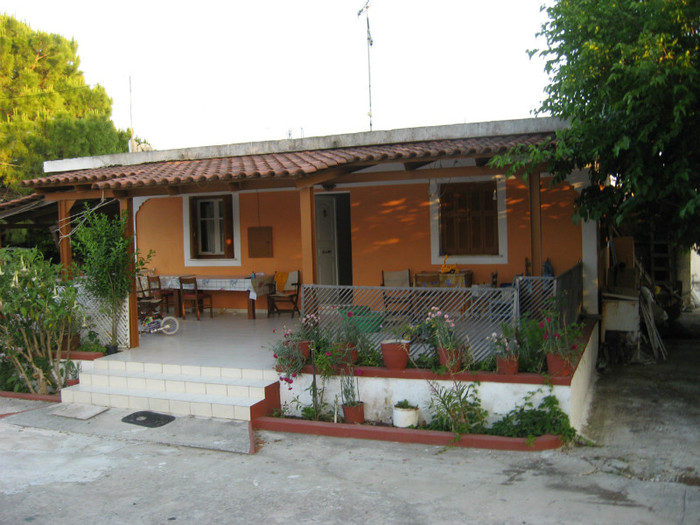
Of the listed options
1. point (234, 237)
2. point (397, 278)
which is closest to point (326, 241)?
point (234, 237)

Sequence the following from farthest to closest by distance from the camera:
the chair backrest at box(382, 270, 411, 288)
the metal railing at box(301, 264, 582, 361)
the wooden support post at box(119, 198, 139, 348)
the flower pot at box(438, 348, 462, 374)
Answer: the chair backrest at box(382, 270, 411, 288) → the wooden support post at box(119, 198, 139, 348) → the metal railing at box(301, 264, 582, 361) → the flower pot at box(438, 348, 462, 374)

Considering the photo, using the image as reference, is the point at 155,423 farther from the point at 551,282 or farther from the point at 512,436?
the point at 551,282

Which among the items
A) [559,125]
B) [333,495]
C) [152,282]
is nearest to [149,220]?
[152,282]

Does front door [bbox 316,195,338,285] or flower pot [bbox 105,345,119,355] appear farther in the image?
front door [bbox 316,195,338,285]

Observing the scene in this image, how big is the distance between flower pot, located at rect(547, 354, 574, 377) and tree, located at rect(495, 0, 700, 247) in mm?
1525

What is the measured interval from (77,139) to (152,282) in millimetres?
10414

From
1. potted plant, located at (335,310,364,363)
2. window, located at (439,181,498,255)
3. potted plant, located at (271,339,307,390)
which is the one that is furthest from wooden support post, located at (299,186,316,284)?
window, located at (439,181,498,255)

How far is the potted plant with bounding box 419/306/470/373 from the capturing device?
243 inches

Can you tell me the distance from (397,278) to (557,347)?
14.4ft

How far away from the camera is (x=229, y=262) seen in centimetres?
1132

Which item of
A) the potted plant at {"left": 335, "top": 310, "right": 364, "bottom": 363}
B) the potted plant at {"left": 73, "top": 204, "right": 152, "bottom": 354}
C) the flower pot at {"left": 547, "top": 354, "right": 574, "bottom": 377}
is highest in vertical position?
the potted plant at {"left": 73, "top": 204, "right": 152, "bottom": 354}

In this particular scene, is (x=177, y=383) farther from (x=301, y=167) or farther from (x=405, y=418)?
(x=301, y=167)

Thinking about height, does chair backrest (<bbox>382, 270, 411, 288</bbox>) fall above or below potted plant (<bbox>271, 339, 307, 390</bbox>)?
above

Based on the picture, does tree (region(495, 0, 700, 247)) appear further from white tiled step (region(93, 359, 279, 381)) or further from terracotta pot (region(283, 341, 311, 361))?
white tiled step (region(93, 359, 279, 381))
